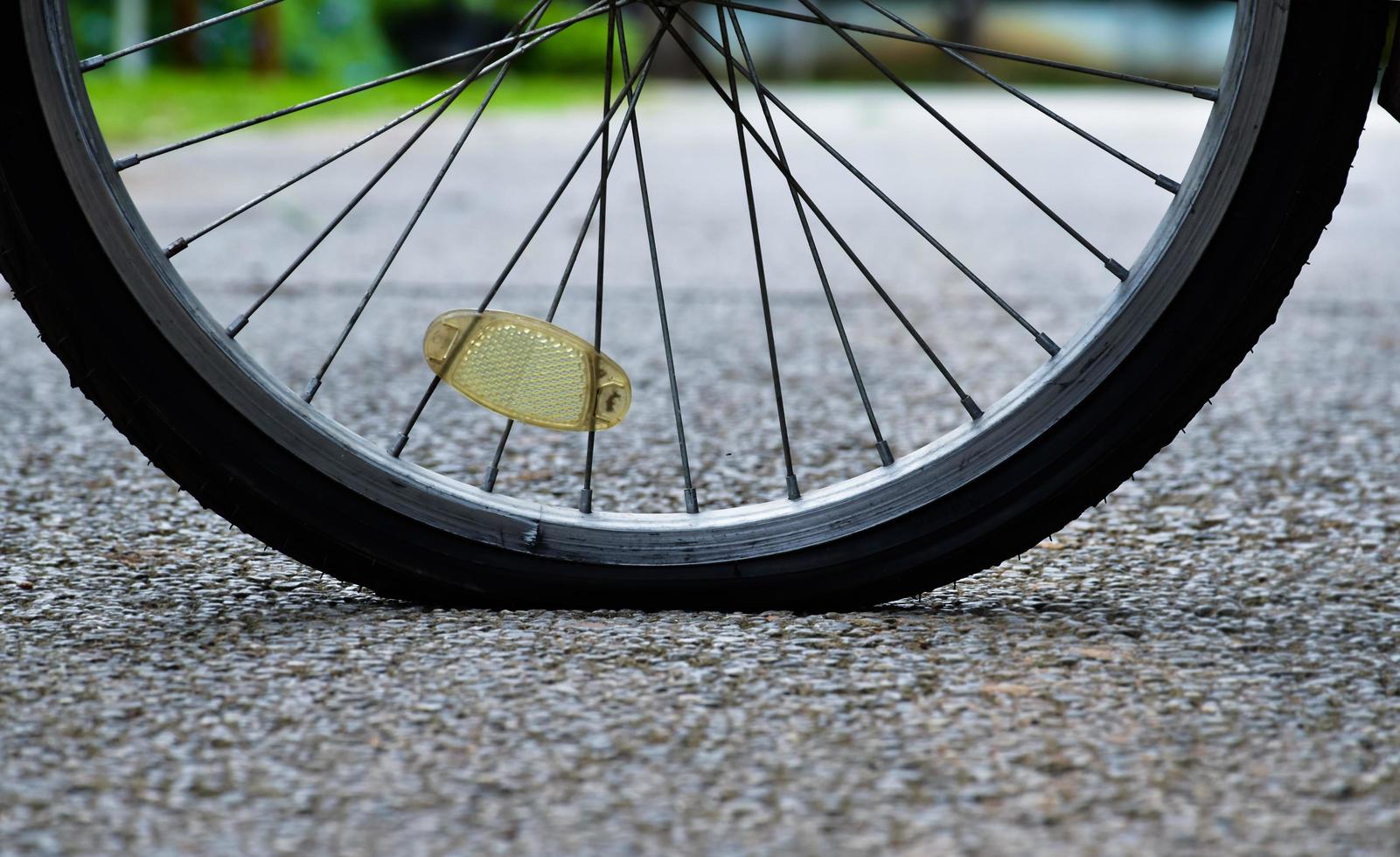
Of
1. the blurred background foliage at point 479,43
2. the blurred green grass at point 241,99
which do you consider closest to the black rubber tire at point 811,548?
the blurred green grass at point 241,99

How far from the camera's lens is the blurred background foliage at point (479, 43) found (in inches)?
477

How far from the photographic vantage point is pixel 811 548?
158 centimetres

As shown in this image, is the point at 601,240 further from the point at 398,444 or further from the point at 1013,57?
the point at 1013,57

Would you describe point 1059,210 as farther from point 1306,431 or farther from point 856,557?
point 856,557

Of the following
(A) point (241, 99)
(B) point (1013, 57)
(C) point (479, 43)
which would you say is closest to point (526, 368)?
(B) point (1013, 57)

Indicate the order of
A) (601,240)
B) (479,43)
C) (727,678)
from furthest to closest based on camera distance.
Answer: (479,43)
(601,240)
(727,678)

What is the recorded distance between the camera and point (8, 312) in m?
3.37

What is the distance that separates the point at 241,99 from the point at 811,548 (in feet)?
31.5

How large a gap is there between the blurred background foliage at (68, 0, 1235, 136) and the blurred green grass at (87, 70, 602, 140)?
0.10ft

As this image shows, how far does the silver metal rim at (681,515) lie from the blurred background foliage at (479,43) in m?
7.97

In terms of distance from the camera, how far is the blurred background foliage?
12.1 m

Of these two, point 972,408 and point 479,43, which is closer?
point 972,408

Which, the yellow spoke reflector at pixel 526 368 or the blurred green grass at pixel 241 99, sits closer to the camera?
the yellow spoke reflector at pixel 526 368

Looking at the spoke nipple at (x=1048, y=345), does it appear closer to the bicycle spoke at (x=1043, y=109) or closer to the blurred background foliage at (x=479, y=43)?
the bicycle spoke at (x=1043, y=109)
